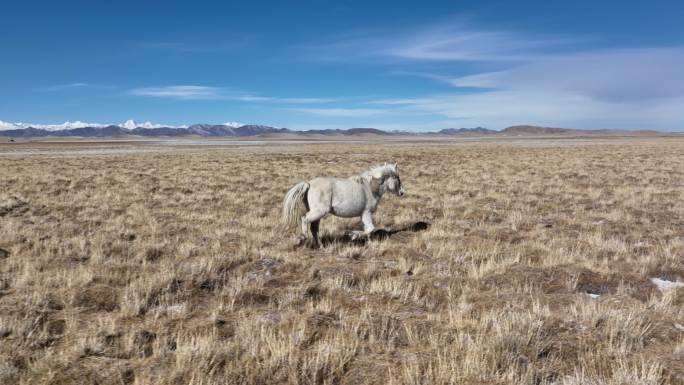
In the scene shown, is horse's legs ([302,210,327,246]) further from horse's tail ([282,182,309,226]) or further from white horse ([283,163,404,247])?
horse's tail ([282,182,309,226])

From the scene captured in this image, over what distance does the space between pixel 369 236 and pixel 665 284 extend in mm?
5093

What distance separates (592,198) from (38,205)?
18.4 meters

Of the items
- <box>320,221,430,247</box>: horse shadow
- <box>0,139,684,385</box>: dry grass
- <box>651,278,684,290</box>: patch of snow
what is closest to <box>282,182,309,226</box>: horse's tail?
<box>0,139,684,385</box>: dry grass

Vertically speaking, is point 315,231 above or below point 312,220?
below

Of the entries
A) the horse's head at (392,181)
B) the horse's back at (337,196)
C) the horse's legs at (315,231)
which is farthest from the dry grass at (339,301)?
the horse's head at (392,181)

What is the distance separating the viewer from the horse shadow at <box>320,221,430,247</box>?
9258 millimetres

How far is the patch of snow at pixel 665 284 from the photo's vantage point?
21.3 feet

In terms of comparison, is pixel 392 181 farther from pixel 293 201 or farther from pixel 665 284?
pixel 665 284

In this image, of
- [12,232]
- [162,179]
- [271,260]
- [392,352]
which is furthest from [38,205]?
[392,352]

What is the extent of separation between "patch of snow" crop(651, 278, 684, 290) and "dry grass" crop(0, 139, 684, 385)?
7.4 inches

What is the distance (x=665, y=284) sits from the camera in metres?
6.68

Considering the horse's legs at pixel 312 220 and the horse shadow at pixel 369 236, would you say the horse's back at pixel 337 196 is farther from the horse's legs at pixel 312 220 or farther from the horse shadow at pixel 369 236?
the horse shadow at pixel 369 236

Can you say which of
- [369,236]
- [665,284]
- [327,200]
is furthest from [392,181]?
[665,284]

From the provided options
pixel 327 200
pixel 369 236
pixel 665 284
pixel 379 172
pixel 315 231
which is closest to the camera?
pixel 665 284
